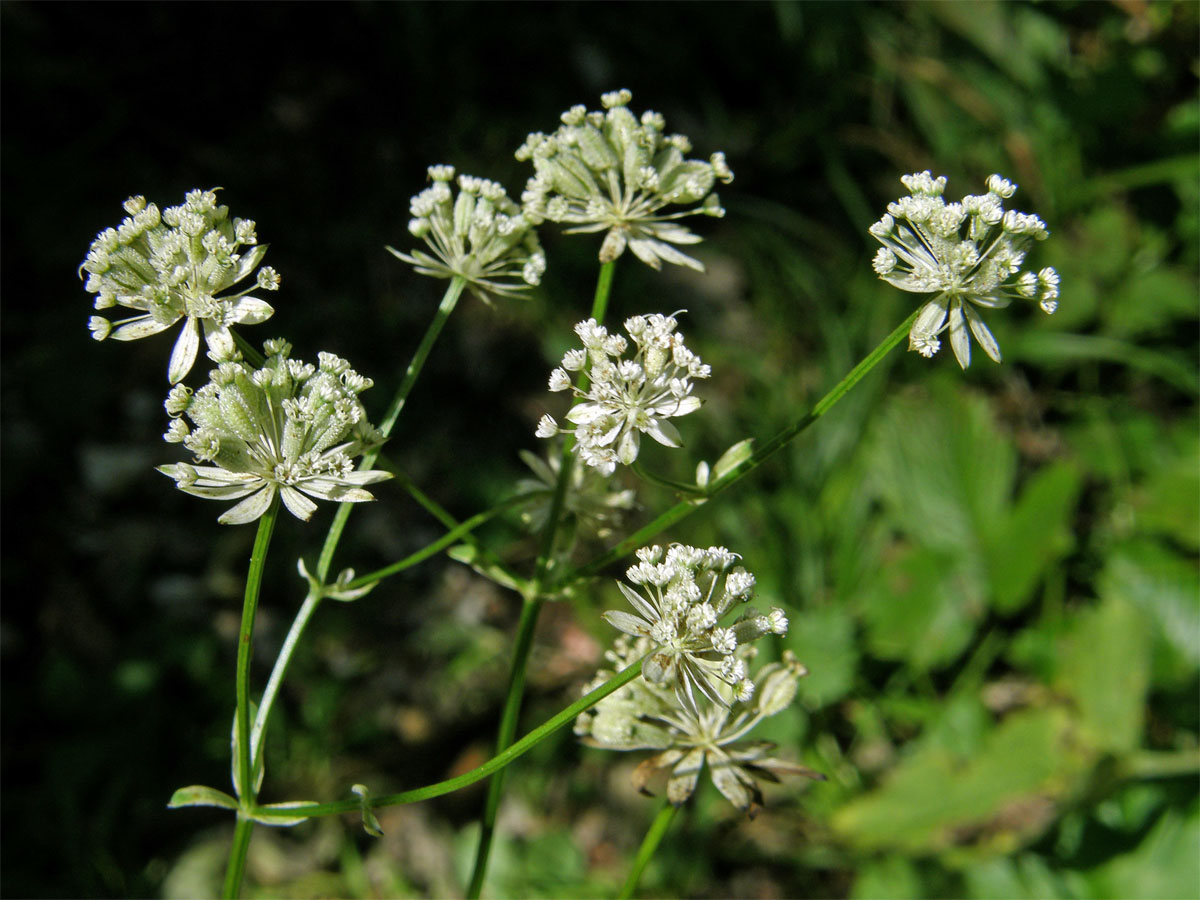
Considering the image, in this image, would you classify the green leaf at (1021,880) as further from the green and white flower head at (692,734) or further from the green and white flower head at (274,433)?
the green and white flower head at (274,433)

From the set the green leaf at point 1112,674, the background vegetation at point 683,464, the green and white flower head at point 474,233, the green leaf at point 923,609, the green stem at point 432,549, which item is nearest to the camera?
the green stem at point 432,549

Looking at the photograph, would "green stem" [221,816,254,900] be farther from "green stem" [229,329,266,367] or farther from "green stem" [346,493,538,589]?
"green stem" [229,329,266,367]

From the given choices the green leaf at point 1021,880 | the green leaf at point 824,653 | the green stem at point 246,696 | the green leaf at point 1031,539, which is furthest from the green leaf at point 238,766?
the green leaf at point 1031,539

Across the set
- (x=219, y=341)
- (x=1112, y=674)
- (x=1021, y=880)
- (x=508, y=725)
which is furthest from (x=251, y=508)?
(x=1112, y=674)

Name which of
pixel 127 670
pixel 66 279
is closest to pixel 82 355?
pixel 66 279

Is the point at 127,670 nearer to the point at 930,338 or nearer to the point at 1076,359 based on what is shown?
the point at 930,338

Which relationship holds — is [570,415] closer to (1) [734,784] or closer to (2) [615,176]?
(2) [615,176]
